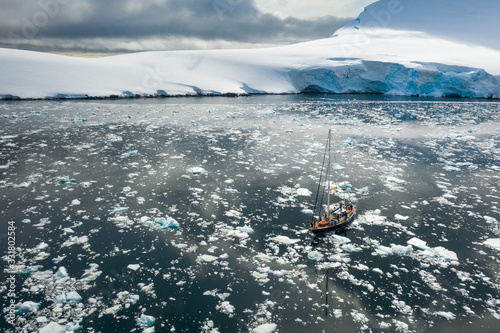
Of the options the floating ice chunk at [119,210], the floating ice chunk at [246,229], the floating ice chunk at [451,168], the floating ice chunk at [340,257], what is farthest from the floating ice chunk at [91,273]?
the floating ice chunk at [451,168]

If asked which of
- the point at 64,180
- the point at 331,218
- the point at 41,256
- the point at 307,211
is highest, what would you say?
the point at 64,180

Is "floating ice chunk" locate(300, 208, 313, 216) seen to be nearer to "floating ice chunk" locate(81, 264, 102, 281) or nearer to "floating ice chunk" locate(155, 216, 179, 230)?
"floating ice chunk" locate(155, 216, 179, 230)

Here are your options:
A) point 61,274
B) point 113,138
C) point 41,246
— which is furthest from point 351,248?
point 113,138

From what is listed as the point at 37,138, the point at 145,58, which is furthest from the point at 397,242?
the point at 145,58

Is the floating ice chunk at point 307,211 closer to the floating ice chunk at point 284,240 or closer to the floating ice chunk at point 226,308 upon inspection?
the floating ice chunk at point 284,240

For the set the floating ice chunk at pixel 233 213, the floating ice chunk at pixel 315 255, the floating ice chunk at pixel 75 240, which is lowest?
the floating ice chunk at pixel 315 255

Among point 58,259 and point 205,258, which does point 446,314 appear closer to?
point 205,258
